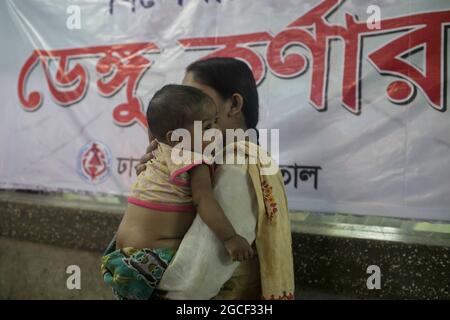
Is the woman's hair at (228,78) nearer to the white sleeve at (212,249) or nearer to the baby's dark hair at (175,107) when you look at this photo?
the baby's dark hair at (175,107)

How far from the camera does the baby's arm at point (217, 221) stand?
914 millimetres

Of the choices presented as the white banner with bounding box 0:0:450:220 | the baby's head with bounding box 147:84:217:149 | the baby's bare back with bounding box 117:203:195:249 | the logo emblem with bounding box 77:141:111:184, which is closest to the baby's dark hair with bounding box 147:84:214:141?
the baby's head with bounding box 147:84:217:149

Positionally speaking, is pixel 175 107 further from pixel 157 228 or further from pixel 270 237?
pixel 270 237

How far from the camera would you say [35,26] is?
7.11 ft

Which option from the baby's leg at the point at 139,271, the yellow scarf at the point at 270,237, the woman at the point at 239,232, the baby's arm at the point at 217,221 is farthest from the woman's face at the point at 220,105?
the baby's leg at the point at 139,271

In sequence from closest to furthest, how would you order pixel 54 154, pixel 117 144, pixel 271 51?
pixel 271 51
pixel 117 144
pixel 54 154

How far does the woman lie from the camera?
93cm

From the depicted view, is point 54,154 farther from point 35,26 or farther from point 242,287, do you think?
point 242,287

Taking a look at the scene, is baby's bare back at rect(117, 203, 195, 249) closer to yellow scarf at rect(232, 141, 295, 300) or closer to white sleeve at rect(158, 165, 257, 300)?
white sleeve at rect(158, 165, 257, 300)

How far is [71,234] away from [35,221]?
0.86ft

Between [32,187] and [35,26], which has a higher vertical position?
[35,26]

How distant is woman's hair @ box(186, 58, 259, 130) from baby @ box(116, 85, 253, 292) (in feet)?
0.37
